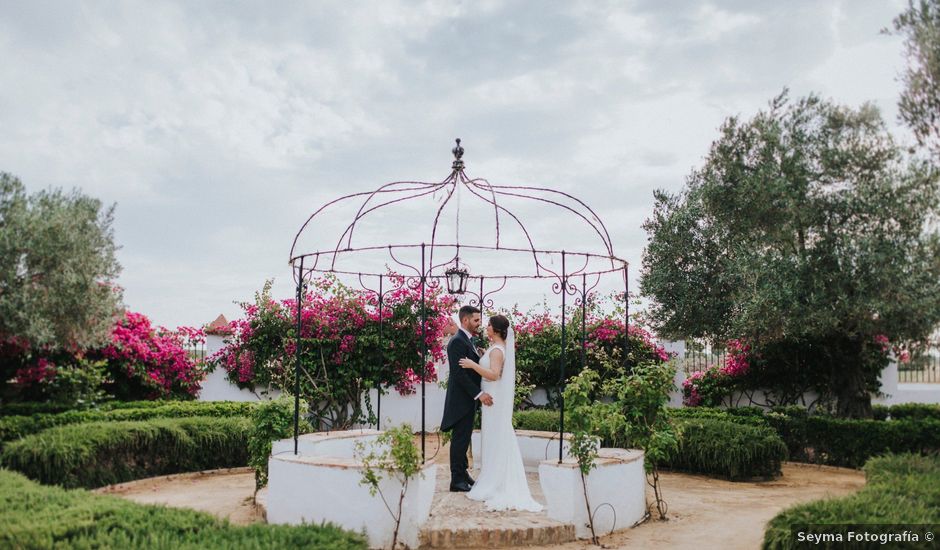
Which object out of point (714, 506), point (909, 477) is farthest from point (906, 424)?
point (909, 477)

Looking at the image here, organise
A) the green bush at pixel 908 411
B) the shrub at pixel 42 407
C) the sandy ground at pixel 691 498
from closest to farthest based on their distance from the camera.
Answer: the sandy ground at pixel 691 498 < the shrub at pixel 42 407 < the green bush at pixel 908 411

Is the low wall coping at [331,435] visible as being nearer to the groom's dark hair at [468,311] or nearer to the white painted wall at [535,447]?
the white painted wall at [535,447]

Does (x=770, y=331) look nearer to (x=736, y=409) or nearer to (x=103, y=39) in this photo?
(x=736, y=409)

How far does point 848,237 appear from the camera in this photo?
445 inches

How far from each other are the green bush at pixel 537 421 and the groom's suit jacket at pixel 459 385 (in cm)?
406

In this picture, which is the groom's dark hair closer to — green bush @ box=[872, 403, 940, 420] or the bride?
the bride

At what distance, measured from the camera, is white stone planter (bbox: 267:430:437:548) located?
6039 mm

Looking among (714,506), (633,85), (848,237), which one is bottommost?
(714,506)

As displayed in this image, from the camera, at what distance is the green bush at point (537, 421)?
11.5 m

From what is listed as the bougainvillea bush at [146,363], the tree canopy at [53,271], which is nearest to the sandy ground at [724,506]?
the tree canopy at [53,271]

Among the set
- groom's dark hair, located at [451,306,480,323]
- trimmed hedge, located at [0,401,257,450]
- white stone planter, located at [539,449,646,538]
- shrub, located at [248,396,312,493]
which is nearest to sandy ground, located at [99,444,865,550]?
white stone planter, located at [539,449,646,538]

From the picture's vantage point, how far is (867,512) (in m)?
4.96

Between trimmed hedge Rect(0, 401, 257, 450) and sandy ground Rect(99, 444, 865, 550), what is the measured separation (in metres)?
1.32

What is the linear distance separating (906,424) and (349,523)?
935 centimetres
